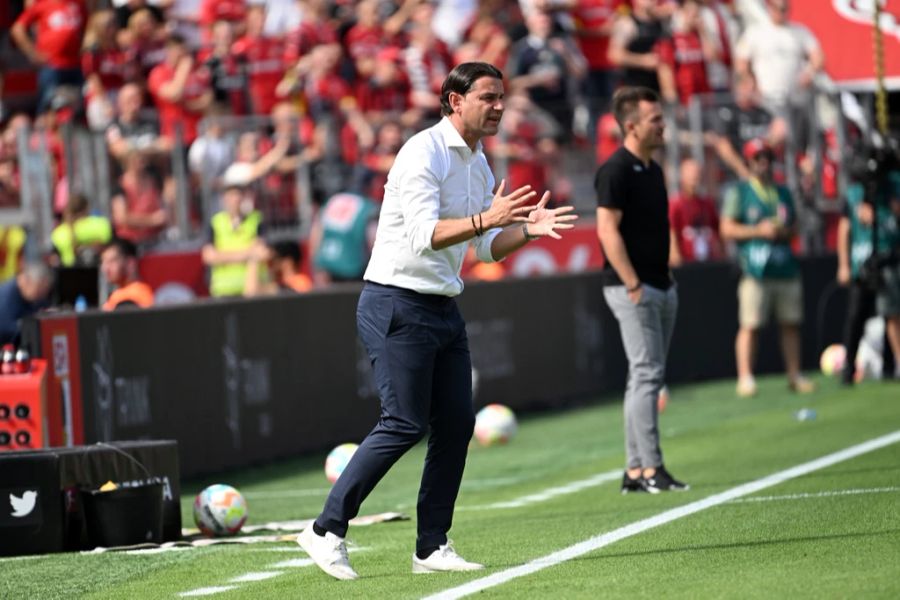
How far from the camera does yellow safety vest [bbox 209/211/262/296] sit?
17844 millimetres

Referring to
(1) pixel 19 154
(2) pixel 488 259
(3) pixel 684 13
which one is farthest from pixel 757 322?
(2) pixel 488 259

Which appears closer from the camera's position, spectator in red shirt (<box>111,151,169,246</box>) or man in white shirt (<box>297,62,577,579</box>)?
man in white shirt (<box>297,62,577,579</box>)

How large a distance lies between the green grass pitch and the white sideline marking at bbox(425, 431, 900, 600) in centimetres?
8

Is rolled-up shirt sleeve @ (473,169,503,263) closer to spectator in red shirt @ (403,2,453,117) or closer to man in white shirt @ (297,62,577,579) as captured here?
man in white shirt @ (297,62,577,579)

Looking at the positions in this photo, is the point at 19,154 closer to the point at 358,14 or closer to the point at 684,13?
the point at 358,14

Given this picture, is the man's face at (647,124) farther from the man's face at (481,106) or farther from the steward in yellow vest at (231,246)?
the steward in yellow vest at (231,246)

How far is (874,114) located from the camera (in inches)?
850

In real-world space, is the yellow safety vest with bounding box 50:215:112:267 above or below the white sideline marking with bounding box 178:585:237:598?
above

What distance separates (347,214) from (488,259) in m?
10.5

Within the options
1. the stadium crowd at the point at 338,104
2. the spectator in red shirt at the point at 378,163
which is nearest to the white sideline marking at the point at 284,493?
the stadium crowd at the point at 338,104

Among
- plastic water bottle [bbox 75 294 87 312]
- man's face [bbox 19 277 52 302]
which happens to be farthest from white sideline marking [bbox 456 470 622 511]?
plastic water bottle [bbox 75 294 87 312]

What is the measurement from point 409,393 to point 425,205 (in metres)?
0.85

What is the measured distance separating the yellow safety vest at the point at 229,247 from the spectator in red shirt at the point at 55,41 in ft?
6.65

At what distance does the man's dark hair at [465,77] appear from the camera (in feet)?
26.5
